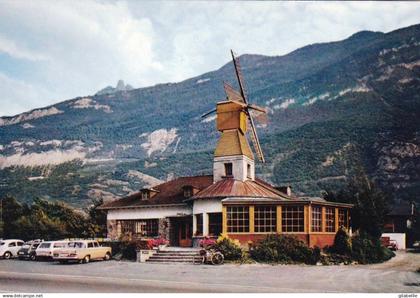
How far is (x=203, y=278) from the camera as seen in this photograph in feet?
64.5

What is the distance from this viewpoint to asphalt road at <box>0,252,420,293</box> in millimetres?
16984

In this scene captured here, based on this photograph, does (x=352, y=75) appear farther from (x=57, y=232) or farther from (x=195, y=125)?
(x=57, y=232)

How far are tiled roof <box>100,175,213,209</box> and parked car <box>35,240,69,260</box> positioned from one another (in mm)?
Result: 8176

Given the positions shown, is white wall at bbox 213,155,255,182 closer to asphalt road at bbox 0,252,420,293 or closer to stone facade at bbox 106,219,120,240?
stone facade at bbox 106,219,120,240

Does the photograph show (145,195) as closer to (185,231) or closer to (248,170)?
(185,231)

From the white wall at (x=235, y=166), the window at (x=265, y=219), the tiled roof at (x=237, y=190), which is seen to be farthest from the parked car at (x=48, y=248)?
the white wall at (x=235, y=166)

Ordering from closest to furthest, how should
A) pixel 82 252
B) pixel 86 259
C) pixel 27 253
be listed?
pixel 82 252
pixel 86 259
pixel 27 253

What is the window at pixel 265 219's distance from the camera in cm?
2902

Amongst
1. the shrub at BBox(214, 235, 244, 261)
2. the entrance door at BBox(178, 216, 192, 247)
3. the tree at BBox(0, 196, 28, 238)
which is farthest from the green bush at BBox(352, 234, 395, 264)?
the tree at BBox(0, 196, 28, 238)

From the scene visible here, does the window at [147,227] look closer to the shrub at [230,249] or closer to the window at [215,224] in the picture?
the window at [215,224]

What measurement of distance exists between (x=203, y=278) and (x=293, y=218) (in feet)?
35.2

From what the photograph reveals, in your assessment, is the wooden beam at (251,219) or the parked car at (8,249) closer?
the wooden beam at (251,219)

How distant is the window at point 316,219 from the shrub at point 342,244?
1.36 m

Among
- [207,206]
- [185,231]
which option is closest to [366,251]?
[207,206]
